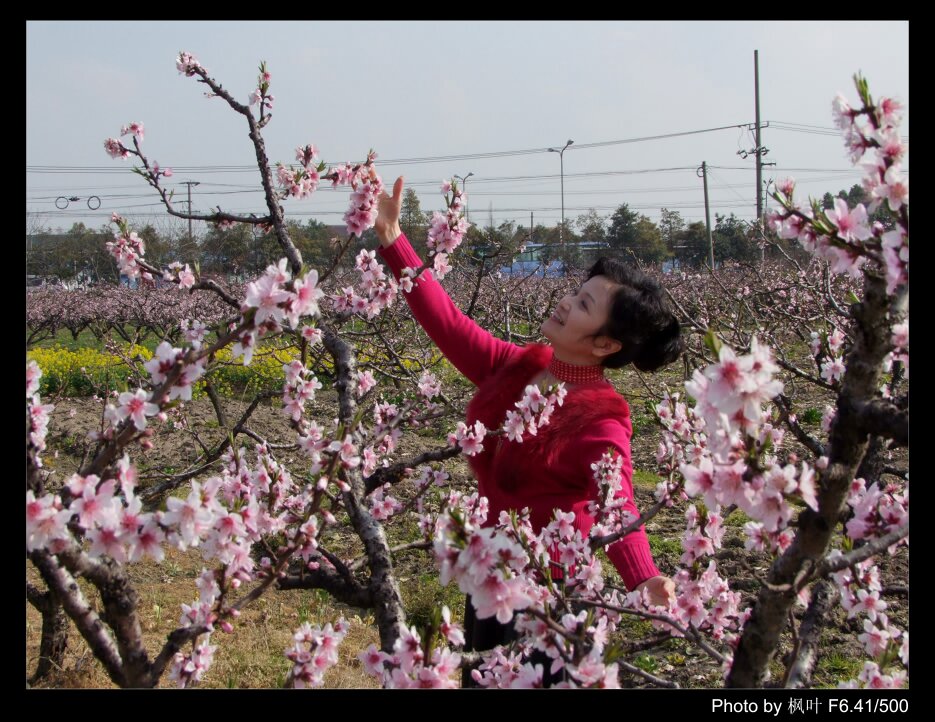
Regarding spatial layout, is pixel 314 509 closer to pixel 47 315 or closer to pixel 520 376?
pixel 520 376

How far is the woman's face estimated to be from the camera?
2436mm

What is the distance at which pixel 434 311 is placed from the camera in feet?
8.34

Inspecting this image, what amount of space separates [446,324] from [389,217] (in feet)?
1.36

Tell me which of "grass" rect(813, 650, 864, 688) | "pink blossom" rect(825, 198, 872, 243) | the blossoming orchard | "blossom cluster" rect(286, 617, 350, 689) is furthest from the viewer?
"grass" rect(813, 650, 864, 688)

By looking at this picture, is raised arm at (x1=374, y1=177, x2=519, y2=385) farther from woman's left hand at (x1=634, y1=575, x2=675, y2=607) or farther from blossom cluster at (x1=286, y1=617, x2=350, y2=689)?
blossom cluster at (x1=286, y1=617, x2=350, y2=689)

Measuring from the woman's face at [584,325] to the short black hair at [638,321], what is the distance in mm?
25

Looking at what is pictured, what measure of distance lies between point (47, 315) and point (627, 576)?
58.1 ft

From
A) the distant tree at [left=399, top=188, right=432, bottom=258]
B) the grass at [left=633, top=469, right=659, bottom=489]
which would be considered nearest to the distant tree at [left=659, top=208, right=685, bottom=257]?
the distant tree at [left=399, top=188, right=432, bottom=258]

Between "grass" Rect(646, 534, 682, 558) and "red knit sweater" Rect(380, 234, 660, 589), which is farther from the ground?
"red knit sweater" Rect(380, 234, 660, 589)

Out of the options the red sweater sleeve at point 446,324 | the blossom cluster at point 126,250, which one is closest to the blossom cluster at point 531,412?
the red sweater sleeve at point 446,324

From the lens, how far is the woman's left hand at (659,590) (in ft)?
6.41

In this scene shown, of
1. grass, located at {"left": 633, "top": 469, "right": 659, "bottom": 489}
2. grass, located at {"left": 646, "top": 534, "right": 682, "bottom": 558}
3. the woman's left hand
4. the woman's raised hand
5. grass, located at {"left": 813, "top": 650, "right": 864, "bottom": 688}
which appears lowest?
grass, located at {"left": 813, "top": 650, "right": 864, "bottom": 688}

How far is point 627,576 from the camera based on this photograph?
209 cm
